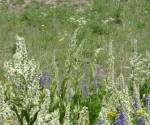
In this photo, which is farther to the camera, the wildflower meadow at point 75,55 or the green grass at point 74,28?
the green grass at point 74,28

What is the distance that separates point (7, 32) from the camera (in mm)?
12375

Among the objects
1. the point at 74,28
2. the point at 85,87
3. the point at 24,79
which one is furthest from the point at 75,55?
the point at 74,28

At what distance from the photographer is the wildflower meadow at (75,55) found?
110 inches

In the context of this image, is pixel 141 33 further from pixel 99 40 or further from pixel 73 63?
pixel 73 63

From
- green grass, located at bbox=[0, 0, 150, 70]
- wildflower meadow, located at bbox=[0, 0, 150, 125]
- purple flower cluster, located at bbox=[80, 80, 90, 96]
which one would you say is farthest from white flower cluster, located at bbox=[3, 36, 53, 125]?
green grass, located at bbox=[0, 0, 150, 70]

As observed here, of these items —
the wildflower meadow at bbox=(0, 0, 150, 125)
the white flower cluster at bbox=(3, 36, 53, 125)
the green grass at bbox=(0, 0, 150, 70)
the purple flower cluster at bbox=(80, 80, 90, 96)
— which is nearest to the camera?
the white flower cluster at bbox=(3, 36, 53, 125)

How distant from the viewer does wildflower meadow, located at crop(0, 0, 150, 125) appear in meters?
2.80

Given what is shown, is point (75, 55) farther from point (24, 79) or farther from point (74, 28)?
point (74, 28)

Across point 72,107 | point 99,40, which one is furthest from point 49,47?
point 72,107

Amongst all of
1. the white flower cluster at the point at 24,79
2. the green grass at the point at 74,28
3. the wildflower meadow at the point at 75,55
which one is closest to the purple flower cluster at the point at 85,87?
the wildflower meadow at the point at 75,55

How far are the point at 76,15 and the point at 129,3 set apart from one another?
148 cm

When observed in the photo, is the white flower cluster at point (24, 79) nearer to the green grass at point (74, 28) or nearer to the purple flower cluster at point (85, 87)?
the purple flower cluster at point (85, 87)

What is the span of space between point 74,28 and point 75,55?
316 inches

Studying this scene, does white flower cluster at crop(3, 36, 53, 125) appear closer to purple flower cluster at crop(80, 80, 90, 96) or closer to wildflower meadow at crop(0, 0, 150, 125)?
wildflower meadow at crop(0, 0, 150, 125)
